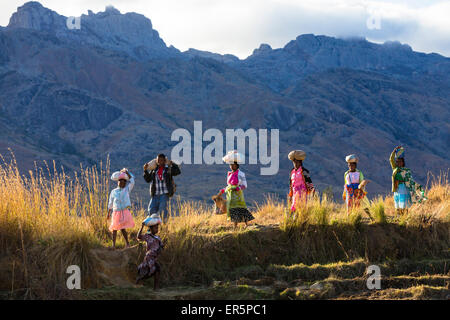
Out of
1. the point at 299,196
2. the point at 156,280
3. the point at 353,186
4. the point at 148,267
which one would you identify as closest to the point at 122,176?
the point at 148,267

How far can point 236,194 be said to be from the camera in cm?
970

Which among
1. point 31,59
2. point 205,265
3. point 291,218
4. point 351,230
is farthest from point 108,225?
point 31,59

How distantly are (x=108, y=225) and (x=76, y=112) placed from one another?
13425cm

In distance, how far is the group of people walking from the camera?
328 inches

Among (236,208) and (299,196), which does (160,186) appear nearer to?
(236,208)

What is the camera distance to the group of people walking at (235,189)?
328 inches

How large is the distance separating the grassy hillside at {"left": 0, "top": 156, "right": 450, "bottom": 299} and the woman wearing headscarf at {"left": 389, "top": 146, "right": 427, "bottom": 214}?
0.62m

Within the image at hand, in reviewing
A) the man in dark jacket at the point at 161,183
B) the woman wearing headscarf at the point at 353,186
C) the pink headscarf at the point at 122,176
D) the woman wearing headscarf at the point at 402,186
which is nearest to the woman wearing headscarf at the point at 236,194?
the man in dark jacket at the point at 161,183

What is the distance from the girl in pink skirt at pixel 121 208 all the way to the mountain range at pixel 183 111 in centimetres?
8608

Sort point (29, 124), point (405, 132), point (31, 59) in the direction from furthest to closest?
1. point (405, 132)
2. point (31, 59)
3. point (29, 124)

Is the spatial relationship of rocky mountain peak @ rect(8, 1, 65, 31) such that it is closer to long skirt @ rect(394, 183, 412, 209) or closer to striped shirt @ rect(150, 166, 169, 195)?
striped shirt @ rect(150, 166, 169, 195)

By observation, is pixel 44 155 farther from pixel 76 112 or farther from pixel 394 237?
pixel 394 237

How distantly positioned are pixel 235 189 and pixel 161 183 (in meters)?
1.41

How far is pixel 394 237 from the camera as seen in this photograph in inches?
350
